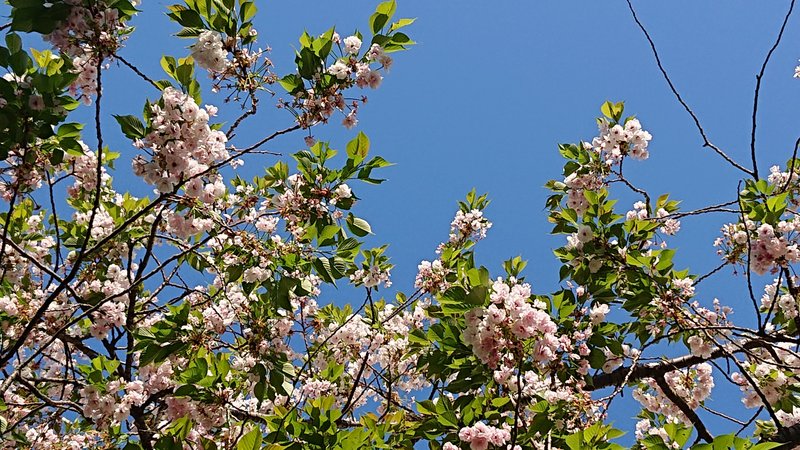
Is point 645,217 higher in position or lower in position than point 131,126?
higher

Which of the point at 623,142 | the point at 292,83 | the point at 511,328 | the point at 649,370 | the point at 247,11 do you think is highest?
the point at 623,142

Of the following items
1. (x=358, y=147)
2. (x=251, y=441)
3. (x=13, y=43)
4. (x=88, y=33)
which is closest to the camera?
(x=251, y=441)

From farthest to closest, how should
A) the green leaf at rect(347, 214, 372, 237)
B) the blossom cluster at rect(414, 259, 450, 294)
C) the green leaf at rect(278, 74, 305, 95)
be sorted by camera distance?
the blossom cluster at rect(414, 259, 450, 294) < the green leaf at rect(347, 214, 372, 237) < the green leaf at rect(278, 74, 305, 95)

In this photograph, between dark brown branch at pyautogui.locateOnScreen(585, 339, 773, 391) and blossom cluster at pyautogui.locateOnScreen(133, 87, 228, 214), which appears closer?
blossom cluster at pyautogui.locateOnScreen(133, 87, 228, 214)

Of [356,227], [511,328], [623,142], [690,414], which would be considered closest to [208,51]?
[356,227]

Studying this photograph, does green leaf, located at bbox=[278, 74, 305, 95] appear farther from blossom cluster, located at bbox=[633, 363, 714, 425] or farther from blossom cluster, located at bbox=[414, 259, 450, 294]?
blossom cluster, located at bbox=[633, 363, 714, 425]

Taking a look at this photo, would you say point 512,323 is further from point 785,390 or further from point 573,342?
point 785,390

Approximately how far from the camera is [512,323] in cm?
255

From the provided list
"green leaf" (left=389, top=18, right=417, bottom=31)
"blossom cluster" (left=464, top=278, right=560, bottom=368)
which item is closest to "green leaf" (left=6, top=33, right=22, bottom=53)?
"green leaf" (left=389, top=18, right=417, bottom=31)

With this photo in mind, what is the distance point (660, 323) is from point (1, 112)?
395 centimetres

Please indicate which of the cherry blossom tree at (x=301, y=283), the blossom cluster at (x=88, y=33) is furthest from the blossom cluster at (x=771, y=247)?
the blossom cluster at (x=88, y=33)

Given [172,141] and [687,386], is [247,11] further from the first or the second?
[687,386]

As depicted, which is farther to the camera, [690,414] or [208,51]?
[690,414]

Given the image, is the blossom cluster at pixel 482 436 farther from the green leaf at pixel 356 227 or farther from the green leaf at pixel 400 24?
the green leaf at pixel 400 24
